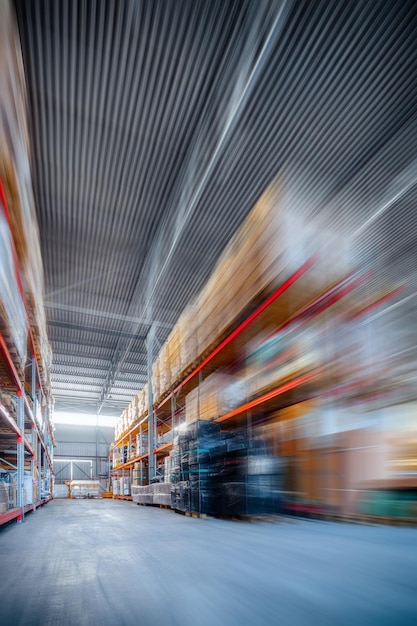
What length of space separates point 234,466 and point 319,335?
186 centimetres

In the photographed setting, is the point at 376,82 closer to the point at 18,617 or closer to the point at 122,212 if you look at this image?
the point at 122,212

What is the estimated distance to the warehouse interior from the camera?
211cm

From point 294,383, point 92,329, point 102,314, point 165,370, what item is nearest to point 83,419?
point 92,329

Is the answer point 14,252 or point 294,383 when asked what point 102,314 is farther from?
point 294,383

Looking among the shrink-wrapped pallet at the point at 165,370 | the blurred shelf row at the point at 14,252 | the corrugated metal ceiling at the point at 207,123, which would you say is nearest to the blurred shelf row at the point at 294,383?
the corrugated metal ceiling at the point at 207,123

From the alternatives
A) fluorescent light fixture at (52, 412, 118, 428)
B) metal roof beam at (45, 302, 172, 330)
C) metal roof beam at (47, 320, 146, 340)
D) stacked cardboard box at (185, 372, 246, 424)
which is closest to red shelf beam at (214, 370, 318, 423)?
stacked cardboard box at (185, 372, 246, 424)

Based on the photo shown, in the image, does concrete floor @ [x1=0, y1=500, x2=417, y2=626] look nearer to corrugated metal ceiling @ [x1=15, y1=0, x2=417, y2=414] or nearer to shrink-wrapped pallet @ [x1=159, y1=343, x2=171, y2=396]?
corrugated metal ceiling @ [x1=15, y1=0, x2=417, y2=414]

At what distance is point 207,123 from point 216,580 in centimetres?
504

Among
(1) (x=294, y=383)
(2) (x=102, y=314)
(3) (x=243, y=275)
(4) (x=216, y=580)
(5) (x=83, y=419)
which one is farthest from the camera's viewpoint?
(5) (x=83, y=419)

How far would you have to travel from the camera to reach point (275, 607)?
5.10ft

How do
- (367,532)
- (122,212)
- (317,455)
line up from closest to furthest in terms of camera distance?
(367,532) < (317,455) < (122,212)

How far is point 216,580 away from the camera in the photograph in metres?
1.95

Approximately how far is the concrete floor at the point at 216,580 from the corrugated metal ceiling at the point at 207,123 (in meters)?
4.72

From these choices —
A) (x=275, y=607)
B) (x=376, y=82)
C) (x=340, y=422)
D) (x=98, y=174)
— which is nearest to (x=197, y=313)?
(x=98, y=174)
